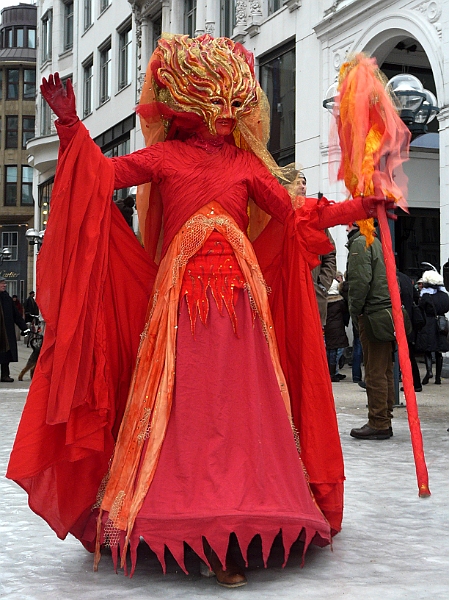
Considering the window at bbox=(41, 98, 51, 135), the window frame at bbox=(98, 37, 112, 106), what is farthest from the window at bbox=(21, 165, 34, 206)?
the window frame at bbox=(98, 37, 112, 106)

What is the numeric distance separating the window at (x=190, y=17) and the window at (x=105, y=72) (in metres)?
6.73

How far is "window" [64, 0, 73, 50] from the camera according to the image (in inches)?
1233

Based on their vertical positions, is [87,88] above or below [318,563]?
above

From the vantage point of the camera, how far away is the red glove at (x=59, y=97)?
3119 millimetres

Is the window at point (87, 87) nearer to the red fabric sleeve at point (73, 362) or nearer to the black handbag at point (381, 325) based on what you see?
the black handbag at point (381, 325)

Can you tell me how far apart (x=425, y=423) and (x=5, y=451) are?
3.47m

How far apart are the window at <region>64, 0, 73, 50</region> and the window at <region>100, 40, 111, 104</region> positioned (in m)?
3.97

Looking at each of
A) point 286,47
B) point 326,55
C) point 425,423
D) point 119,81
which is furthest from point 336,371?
point 119,81

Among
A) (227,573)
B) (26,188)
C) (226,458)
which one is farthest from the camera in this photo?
(26,188)

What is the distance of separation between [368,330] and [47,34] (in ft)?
97.8

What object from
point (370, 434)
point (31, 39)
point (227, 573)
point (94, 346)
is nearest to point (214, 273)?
point (94, 346)

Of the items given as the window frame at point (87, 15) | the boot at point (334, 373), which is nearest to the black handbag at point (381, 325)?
the boot at point (334, 373)

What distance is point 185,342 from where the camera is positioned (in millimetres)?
3271

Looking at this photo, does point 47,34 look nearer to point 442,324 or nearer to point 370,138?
point 442,324
